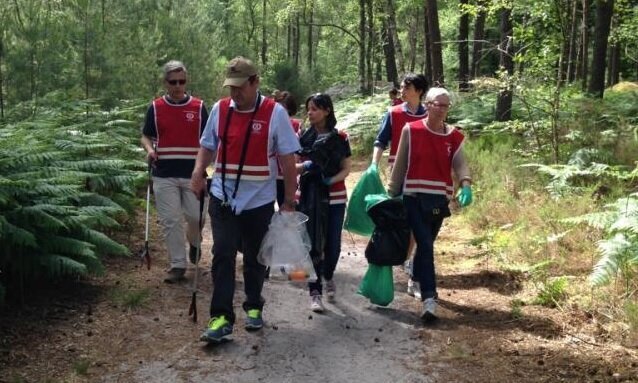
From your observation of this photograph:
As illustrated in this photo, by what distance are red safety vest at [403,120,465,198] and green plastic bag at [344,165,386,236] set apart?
69 cm

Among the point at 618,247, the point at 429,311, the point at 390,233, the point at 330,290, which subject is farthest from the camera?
the point at 330,290

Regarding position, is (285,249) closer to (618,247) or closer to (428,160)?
(428,160)

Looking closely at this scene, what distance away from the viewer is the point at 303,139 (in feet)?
21.0

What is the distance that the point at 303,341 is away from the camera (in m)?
5.29

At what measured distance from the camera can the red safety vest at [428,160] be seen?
19.7 feet

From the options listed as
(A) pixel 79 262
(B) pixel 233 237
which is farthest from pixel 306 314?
(A) pixel 79 262

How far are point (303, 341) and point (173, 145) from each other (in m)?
2.63

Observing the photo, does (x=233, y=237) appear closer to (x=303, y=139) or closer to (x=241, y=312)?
(x=241, y=312)

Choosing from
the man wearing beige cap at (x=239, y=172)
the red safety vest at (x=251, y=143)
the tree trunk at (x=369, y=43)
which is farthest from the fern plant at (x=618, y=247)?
the tree trunk at (x=369, y=43)

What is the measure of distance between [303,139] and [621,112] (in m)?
9.21

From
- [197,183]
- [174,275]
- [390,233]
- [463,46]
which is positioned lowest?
[174,275]

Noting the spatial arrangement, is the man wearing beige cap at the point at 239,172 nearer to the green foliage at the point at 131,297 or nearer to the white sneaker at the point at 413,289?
the green foliage at the point at 131,297

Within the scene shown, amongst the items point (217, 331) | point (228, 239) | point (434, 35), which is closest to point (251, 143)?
point (228, 239)

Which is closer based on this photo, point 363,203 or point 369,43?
point 363,203
